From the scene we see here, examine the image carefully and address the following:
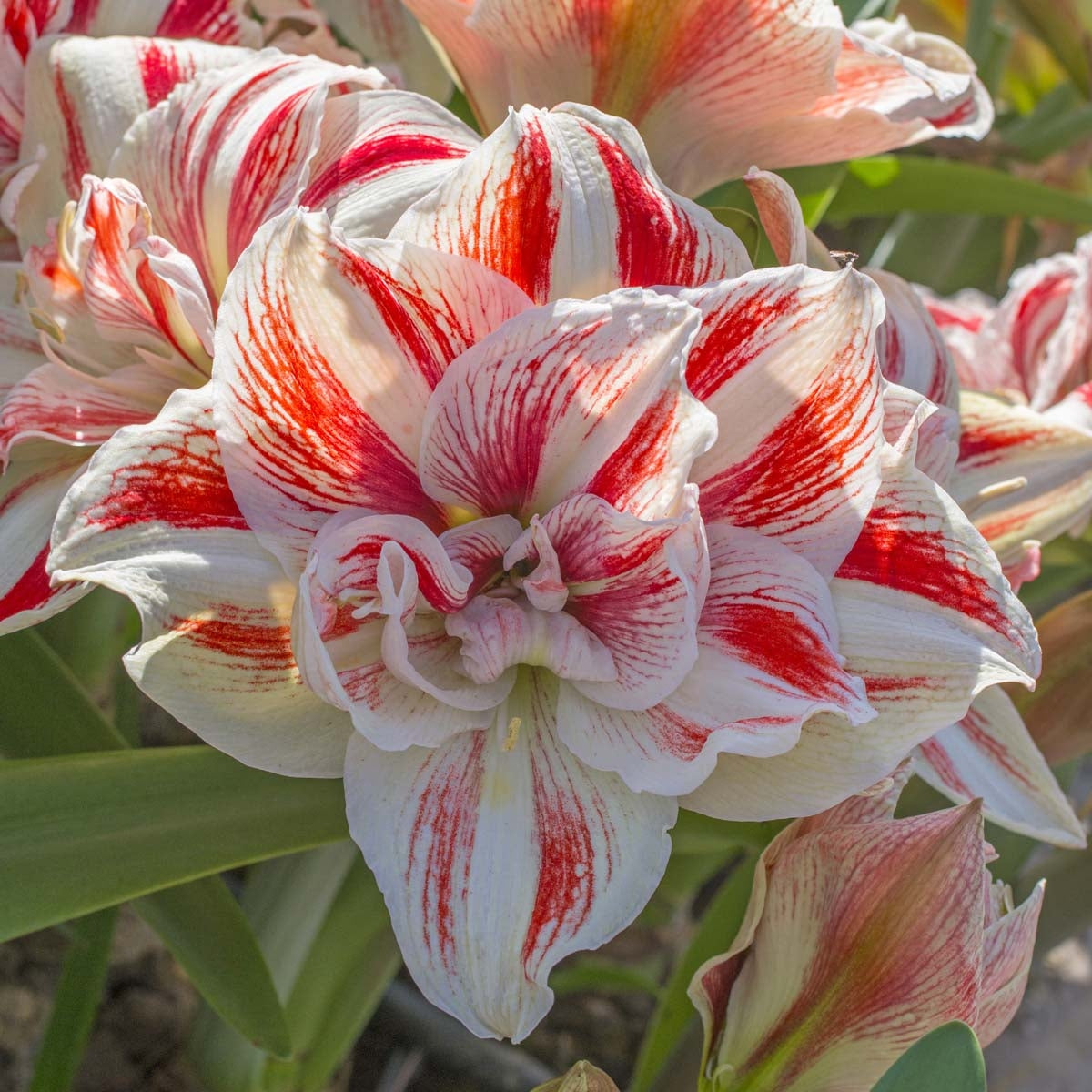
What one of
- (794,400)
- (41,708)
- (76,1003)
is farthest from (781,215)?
(76,1003)

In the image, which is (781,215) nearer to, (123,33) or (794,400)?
(794,400)

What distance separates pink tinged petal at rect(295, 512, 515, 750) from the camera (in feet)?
1.00

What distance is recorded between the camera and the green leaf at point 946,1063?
0.30 meters

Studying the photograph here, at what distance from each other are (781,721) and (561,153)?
16 cm

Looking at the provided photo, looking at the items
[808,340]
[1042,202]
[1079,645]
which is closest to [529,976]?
[808,340]

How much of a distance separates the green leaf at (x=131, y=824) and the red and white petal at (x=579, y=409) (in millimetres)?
123

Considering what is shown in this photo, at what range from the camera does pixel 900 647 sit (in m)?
0.33

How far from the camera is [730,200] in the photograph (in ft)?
1.73

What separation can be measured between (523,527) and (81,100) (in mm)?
208

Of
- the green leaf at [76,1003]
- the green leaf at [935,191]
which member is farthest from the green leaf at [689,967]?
the green leaf at [935,191]

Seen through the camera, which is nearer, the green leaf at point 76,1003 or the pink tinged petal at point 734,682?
the pink tinged petal at point 734,682

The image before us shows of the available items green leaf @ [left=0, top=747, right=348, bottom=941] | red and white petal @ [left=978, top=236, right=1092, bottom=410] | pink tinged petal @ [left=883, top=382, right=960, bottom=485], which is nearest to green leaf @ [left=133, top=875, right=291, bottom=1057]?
green leaf @ [left=0, top=747, right=348, bottom=941]

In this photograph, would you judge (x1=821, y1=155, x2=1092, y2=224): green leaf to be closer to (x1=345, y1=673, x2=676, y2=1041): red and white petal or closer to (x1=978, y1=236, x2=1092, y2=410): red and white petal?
(x1=978, y1=236, x2=1092, y2=410): red and white petal

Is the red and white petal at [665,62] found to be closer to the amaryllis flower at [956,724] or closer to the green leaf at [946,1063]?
the amaryllis flower at [956,724]
